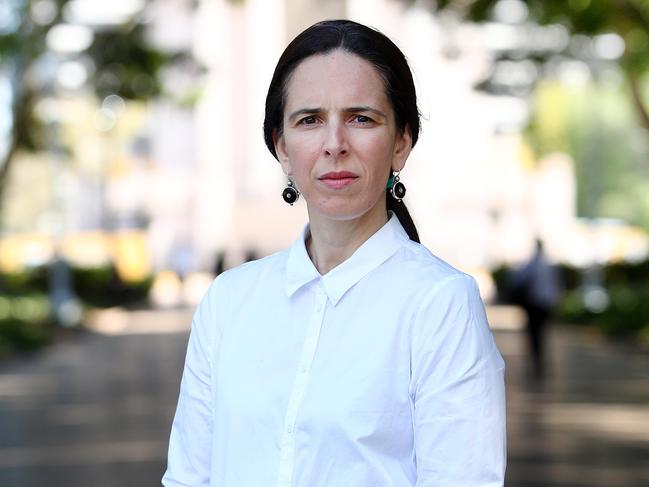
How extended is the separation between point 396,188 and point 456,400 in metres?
0.51

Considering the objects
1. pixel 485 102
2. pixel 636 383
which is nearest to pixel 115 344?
pixel 636 383

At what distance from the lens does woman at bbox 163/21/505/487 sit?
2.30 meters

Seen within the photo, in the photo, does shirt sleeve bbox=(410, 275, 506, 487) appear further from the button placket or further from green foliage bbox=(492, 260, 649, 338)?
green foliage bbox=(492, 260, 649, 338)

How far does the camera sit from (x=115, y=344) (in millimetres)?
26141

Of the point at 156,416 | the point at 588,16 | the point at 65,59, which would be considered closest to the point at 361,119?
the point at 156,416

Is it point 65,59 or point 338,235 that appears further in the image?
point 65,59

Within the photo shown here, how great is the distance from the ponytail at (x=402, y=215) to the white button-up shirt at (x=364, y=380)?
0.10 m

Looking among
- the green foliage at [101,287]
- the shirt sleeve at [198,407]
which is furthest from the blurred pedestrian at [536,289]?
the green foliage at [101,287]

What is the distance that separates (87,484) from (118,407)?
212 inches

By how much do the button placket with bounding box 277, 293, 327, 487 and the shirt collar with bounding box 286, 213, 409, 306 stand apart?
0.07 meters

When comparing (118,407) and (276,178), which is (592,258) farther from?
(276,178)

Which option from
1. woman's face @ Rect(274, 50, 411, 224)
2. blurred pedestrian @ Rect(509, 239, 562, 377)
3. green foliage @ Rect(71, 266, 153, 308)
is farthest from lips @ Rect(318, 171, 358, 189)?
green foliage @ Rect(71, 266, 153, 308)

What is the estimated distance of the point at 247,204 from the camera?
66062mm

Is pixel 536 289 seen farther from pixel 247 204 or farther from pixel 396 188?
pixel 247 204
